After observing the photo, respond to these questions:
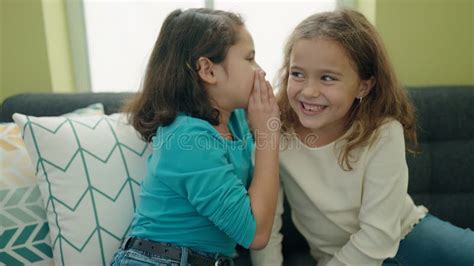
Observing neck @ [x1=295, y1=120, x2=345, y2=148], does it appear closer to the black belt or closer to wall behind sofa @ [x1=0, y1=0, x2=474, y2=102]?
the black belt

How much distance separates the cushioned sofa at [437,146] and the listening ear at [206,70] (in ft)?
1.65

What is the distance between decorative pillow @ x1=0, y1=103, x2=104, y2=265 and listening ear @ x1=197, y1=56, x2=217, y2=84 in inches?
20.8

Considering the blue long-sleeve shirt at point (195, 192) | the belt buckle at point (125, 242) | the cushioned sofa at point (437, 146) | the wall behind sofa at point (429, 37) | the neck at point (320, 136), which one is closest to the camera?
the blue long-sleeve shirt at point (195, 192)

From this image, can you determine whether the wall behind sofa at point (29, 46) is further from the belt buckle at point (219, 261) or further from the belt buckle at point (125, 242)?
the belt buckle at point (219, 261)

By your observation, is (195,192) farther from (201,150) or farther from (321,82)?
(321,82)

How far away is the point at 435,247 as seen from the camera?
107cm

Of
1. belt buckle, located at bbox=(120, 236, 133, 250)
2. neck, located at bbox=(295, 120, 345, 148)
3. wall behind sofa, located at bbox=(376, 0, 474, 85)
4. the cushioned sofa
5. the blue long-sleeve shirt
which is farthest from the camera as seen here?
Answer: wall behind sofa, located at bbox=(376, 0, 474, 85)

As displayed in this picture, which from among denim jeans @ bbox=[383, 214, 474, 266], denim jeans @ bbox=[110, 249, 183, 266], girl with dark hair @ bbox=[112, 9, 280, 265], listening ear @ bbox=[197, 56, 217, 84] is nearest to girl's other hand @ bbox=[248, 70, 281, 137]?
girl with dark hair @ bbox=[112, 9, 280, 265]

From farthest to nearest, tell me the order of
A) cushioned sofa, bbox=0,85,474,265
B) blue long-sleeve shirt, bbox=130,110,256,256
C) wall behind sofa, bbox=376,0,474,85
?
1. wall behind sofa, bbox=376,0,474,85
2. cushioned sofa, bbox=0,85,474,265
3. blue long-sleeve shirt, bbox=130,110,256,256

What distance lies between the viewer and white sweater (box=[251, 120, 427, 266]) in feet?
3.22

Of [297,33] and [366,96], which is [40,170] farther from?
[366,96]

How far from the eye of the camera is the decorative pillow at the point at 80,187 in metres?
1.01

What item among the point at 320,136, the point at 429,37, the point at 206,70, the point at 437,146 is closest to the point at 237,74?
the point at 206,70

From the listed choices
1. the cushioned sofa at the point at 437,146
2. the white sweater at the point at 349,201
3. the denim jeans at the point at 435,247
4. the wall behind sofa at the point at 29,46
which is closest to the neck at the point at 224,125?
the white sweater at the point at 349,201
